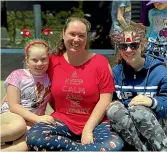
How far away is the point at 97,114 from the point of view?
302 cm

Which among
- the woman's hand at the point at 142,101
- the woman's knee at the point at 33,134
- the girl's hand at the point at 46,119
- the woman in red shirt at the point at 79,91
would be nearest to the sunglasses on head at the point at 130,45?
the woman in red shirt at the point at 79,91

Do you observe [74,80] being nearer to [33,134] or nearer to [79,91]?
[79,91]

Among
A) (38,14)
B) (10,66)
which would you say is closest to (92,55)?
(10,66)

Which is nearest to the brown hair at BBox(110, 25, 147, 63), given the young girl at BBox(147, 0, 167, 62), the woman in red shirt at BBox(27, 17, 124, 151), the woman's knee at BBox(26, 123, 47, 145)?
the woman in red shirt at BBox(27, 17, 124, 151)

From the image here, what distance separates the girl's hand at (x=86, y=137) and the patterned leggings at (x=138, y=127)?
0.62 ft

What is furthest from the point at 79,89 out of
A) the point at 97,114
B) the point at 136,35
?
the point at 136,35

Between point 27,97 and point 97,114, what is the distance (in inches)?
23.9

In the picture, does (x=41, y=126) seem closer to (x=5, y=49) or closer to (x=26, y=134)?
(x=26, y=134)

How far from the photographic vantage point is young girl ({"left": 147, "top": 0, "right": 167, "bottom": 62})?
419 cm

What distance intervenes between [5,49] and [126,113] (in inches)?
241

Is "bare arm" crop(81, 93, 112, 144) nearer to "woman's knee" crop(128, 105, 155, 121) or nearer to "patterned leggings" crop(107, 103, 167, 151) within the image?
"patterned leggings" crop(107, 103, 167, 151)

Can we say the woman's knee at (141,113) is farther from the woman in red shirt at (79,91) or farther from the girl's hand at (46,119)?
the girl's hand at (46,119)

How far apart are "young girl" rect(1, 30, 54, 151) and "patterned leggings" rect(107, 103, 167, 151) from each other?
544mm

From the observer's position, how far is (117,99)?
123 inches
